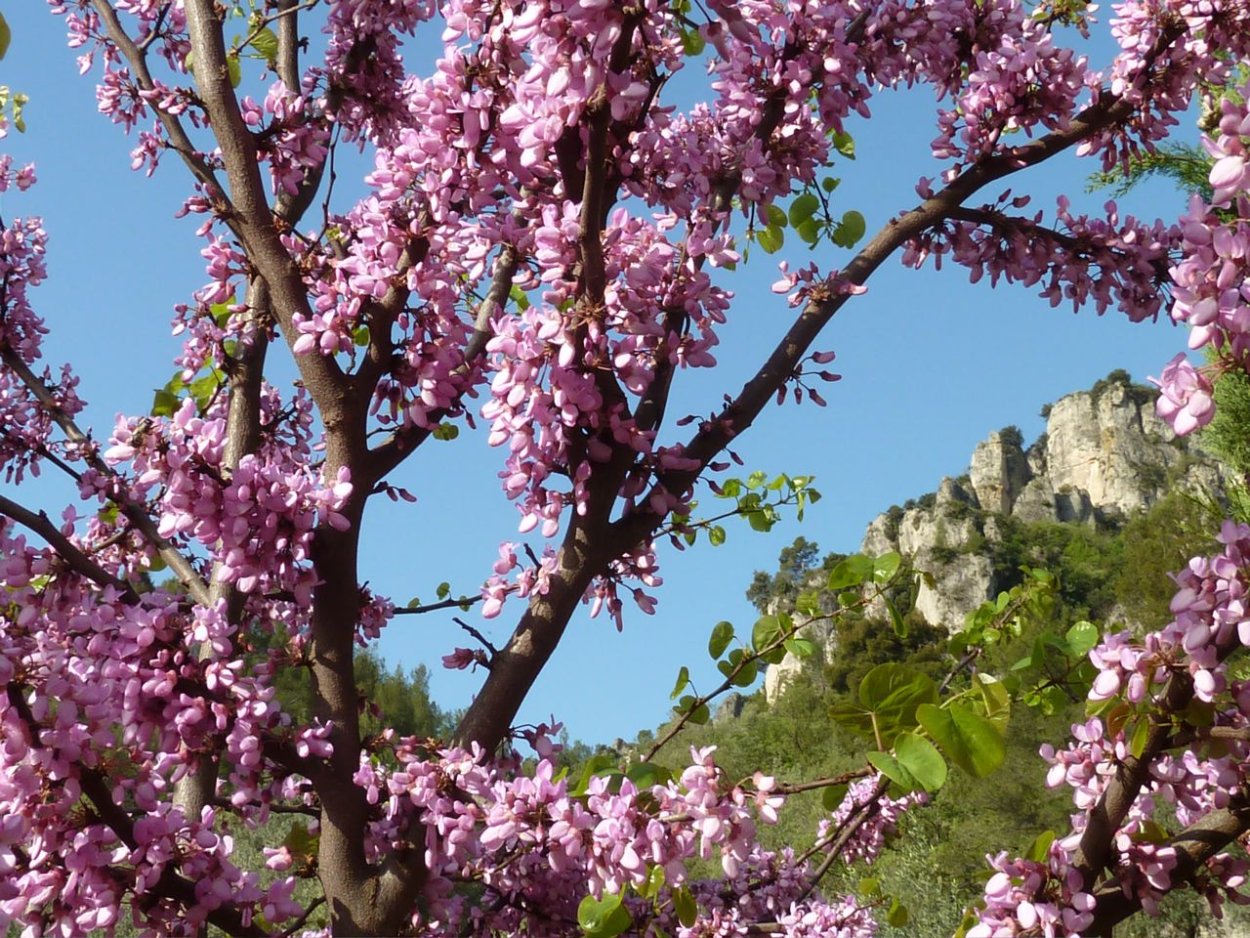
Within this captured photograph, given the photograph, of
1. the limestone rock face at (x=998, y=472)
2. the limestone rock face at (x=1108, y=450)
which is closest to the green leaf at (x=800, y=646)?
→ the limestone rock face at (x=1108, y=450)

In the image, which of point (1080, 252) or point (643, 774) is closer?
point (643, 774)

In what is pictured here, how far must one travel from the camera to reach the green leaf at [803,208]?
2.97 meters

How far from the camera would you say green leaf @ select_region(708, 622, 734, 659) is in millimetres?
2521

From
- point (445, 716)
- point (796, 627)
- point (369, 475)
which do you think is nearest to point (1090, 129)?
point (796, 627)

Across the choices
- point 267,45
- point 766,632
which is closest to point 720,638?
point 766,632

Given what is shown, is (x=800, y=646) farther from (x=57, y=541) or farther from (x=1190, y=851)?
(x=57, y=541)

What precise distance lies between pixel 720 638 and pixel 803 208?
130cm

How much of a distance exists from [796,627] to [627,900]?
854mm

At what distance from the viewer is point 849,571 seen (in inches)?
83.7

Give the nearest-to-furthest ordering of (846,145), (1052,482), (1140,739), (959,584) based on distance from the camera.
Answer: (1140,739), (846,145), (959,584), (1052,482)

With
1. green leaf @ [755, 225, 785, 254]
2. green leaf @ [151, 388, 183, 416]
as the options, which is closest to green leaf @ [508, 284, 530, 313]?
green leaf @ [755, 225, 785, 254]

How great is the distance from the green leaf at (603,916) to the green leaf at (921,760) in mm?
617

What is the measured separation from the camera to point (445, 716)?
16875mm

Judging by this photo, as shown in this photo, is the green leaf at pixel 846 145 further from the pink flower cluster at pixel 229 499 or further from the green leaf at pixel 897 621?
the pink flower cluster at pixel 229 499
